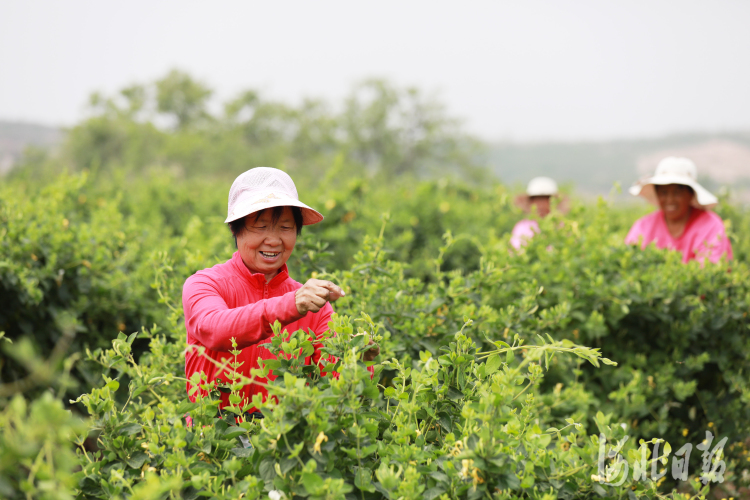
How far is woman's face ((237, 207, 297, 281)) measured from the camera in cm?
210

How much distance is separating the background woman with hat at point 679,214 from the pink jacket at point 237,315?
294 centimetres

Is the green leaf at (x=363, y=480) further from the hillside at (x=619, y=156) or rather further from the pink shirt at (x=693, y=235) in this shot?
the hillside at (x=619, y=156)

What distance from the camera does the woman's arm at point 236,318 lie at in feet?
5.53

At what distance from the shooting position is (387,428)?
1.68 m

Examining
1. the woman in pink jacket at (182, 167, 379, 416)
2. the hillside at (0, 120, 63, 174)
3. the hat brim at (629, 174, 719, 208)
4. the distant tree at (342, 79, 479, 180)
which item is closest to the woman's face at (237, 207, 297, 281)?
the woman in pink jacket at (182, 167, 379, 416)

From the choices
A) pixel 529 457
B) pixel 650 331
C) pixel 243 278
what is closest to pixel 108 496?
pixel 243 278

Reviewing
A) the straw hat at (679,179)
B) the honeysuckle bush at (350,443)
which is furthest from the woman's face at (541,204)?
the honeysuckle bush at (350,443)

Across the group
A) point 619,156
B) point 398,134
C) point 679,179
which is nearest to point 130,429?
point 679,179

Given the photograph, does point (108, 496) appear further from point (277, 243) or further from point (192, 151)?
point (192, 151)

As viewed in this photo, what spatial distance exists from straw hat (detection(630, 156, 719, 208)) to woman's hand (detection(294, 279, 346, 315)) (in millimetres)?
3358

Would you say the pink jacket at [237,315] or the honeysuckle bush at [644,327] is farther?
the honeysuckle bush at [644,327]

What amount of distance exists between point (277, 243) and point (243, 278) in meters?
0.20

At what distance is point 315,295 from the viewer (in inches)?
63.2

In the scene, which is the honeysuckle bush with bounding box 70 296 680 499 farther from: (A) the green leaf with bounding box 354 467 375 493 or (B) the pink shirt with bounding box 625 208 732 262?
(B) the pink shirt with bounding box 625 208 732 262
